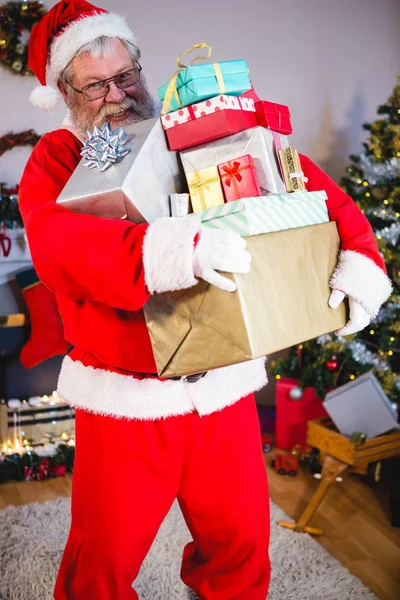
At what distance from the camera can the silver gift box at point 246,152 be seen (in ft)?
3.76

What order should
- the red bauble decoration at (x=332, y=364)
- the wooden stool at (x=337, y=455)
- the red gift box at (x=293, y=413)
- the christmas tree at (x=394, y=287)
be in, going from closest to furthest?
the wooden stool at (x=337, y=455) < the christmas tree at (x=394, y=287) < the red bauble decoration at (x=332, y=364) < the red gift box at (x=293, y=413)

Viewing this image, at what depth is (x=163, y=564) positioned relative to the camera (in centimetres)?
200

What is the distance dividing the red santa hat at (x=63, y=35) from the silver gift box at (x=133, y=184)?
36 centimetres

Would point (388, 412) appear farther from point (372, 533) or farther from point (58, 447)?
point (58, 447)

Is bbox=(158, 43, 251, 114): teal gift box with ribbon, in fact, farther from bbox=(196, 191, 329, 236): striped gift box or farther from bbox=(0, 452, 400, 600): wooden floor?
bbox=(0, 452, 400, 600): wooden floor

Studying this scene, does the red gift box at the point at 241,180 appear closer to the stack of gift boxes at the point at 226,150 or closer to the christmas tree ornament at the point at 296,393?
the stack of gift boxes at the point at 226,150

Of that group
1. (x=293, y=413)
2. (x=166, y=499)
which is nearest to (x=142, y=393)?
(x=166, y=499)

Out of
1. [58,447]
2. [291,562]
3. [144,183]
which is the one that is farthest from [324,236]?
[58,447]

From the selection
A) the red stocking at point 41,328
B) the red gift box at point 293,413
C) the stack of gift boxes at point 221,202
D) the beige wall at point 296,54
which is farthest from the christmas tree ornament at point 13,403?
the stack of gift boxes at point 221,202

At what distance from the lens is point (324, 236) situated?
47.8 inches

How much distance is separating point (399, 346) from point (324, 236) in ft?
5.09

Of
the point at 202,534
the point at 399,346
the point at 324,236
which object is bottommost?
the point at 399,346

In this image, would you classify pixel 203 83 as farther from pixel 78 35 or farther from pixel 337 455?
pixel 337 455

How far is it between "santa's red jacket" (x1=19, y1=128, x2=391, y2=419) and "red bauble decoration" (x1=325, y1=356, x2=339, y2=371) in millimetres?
1311
